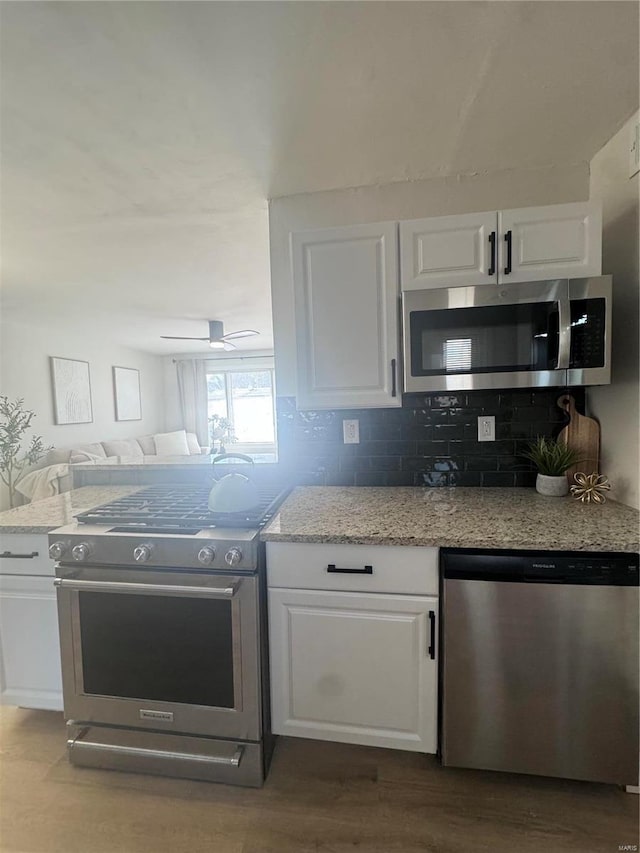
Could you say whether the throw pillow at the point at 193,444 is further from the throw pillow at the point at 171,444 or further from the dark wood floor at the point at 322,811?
the dark wood floor at the point at 322,811

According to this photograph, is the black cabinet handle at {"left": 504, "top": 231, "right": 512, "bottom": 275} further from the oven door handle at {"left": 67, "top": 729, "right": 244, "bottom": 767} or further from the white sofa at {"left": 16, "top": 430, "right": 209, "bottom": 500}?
the white sofa at {"left": 16, "top": 430, "right": 209, "bottom": 500}

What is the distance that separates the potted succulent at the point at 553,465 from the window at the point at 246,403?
5737 millimetres

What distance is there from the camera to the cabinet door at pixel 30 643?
1583 millimetres

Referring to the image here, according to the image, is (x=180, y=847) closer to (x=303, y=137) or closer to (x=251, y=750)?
(x=251, y=750)

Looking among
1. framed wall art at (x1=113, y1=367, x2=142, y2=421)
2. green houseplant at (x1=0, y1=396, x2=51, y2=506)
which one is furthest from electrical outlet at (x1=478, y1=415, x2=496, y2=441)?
framed wall art at (x1=113, y1=367, x2=142, y2=421)

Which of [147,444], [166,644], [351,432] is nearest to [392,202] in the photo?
[351,432]

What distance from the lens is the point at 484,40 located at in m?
1.09

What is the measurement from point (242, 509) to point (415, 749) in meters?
1.04

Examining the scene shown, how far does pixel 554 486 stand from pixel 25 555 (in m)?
2.21

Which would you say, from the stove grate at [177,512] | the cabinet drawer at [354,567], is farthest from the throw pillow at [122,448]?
the cabinet drawer at [354,567]

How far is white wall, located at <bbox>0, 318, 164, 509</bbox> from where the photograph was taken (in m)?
3.99

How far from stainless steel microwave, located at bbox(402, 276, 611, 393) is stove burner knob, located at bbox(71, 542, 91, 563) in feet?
4.39

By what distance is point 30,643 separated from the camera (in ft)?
5.25

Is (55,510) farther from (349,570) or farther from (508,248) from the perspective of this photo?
(508,248)
